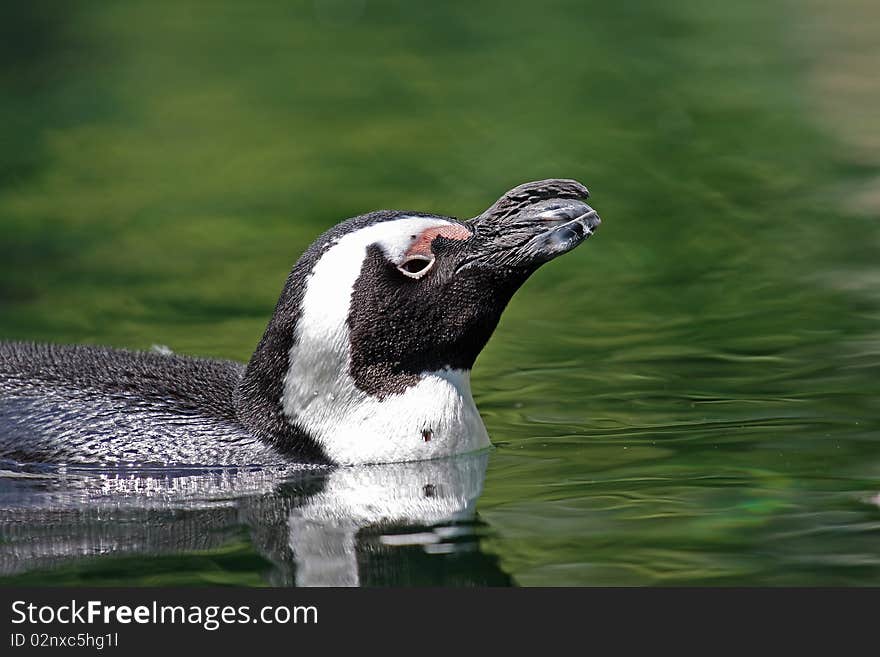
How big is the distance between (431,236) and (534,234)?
533 millimetres

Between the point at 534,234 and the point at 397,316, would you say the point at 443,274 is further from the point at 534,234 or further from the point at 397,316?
the point at 534,234

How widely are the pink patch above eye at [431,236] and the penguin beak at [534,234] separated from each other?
11 cm

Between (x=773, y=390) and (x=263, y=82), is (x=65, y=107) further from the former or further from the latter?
(x=773, y=390)

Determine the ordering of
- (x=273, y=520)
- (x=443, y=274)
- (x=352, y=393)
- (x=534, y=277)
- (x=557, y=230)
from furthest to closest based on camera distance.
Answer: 1. (x=534, y=277)
2. (x=352, y=393)
3. (x=443, y=274)
4. (x=557, y=230)
5. (x=273, y=520)

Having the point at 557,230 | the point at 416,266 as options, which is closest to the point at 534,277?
the point at 416,266

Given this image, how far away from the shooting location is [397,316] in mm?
8766

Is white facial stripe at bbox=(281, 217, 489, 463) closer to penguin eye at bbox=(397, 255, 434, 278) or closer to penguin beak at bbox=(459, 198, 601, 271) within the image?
penguin eye at bbox=(397, 255, 434, 278)

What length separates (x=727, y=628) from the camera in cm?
652

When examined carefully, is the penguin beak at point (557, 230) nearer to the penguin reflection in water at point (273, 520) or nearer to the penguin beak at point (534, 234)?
the penguin beak at point (534, 234)

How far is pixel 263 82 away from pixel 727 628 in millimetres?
12931

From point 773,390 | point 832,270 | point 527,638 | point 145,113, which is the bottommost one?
point 527,638

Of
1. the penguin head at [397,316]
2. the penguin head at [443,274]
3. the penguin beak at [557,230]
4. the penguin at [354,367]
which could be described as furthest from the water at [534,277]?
the penguin beak at [557,230]

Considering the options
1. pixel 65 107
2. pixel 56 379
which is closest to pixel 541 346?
pixel 56 379

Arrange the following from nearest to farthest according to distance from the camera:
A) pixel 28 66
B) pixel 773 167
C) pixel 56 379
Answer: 1. pixel 56 379
2. pixel 773 167
3. pixel 28 66
